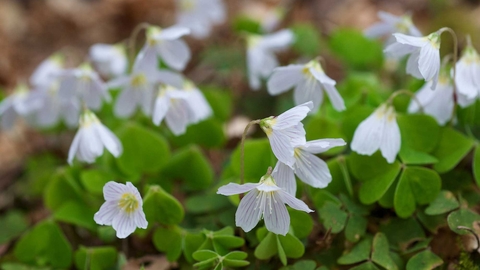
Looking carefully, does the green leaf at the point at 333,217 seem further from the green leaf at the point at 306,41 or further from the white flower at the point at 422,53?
the green leaf at the point at 306,41

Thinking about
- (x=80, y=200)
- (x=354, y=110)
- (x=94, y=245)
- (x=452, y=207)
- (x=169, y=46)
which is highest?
(x=169, y=46)

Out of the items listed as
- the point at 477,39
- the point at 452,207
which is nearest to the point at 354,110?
the point at 452,207

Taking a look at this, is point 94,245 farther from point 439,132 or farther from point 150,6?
point 150,6

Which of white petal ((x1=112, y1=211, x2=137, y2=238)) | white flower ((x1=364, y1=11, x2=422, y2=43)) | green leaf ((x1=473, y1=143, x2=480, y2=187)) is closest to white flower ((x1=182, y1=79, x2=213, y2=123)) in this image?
white petal ((x1=112, y1=211, x2=137, y2=238))

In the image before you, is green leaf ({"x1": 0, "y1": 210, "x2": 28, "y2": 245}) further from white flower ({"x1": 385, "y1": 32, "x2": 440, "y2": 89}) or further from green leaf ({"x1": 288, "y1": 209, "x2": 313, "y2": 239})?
white flower ({"x1": 385, "y1": 32, "x2": 440, "y2": 89})

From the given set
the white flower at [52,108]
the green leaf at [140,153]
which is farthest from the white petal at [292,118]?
the white flower at [52,108]
